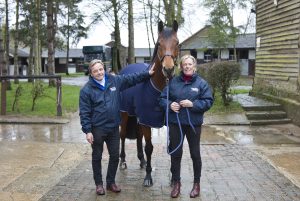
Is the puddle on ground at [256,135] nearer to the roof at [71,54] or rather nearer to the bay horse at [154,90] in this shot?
the bay horse at [154,90]

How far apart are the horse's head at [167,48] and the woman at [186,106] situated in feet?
0.67

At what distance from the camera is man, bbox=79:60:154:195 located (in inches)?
222

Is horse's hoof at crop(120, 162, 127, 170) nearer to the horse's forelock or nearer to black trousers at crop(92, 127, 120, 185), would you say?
black trousers at crop(92, 127, 120, 185)

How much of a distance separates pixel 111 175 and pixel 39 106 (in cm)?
984

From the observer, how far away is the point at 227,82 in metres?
14.2

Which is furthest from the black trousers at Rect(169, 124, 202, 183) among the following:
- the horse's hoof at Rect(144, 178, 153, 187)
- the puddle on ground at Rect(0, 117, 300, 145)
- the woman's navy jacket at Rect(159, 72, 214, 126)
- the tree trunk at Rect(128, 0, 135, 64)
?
the tree trunk at Rect(128, 0, 135, 64)

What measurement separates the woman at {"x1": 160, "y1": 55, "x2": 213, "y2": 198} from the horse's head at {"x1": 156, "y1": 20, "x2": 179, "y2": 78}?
0.20m

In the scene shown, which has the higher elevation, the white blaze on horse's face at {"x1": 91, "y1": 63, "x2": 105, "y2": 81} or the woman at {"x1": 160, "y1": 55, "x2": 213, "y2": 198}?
the white blaze on horse's face at {"x1": 91, "y1": 63, "x2": 105, "y2": 81}

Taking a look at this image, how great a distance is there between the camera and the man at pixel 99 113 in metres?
5.64

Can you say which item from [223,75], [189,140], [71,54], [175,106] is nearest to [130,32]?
[223,75]

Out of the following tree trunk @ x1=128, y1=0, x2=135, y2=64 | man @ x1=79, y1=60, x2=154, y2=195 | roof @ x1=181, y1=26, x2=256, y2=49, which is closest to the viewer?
man @ x1=79, y1=60, x2=154, y2=195

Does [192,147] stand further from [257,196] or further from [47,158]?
[47,158]

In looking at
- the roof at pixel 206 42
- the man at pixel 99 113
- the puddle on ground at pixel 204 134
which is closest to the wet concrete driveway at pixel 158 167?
the puddle on ground at pixel 204 134

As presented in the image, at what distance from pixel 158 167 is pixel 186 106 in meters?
2.25
